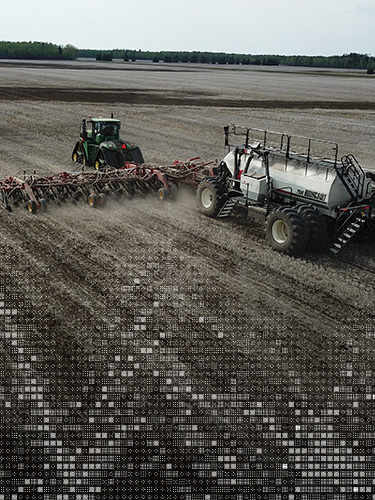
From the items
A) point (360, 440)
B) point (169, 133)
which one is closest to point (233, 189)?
point (360, 440)

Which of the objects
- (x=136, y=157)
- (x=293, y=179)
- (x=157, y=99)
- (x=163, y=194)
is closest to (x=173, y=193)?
(x=163, y=194)

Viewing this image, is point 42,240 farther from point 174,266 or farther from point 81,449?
point 81,449

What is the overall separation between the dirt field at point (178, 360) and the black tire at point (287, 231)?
33 centimetres

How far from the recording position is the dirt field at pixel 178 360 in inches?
275

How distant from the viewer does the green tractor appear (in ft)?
68.4

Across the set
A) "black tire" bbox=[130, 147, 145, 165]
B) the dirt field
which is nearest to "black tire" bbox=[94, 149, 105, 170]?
"black tire" bbox=[130, 147, 145, 165]

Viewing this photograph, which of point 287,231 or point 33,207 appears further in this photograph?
point 33,207

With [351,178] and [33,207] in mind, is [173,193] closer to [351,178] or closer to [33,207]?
[33,207]

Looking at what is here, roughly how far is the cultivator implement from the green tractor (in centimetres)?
198

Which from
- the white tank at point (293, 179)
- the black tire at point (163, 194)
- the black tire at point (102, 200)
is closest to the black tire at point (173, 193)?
the black tire at point (163, 194)

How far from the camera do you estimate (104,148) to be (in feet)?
68.6

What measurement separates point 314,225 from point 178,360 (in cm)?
575

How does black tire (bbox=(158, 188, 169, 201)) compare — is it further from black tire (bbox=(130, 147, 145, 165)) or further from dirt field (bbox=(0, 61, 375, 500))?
black tire (bbox=(130, 147, 145, 165))

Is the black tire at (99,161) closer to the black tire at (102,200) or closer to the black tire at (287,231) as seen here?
the black tire at (102,200)
